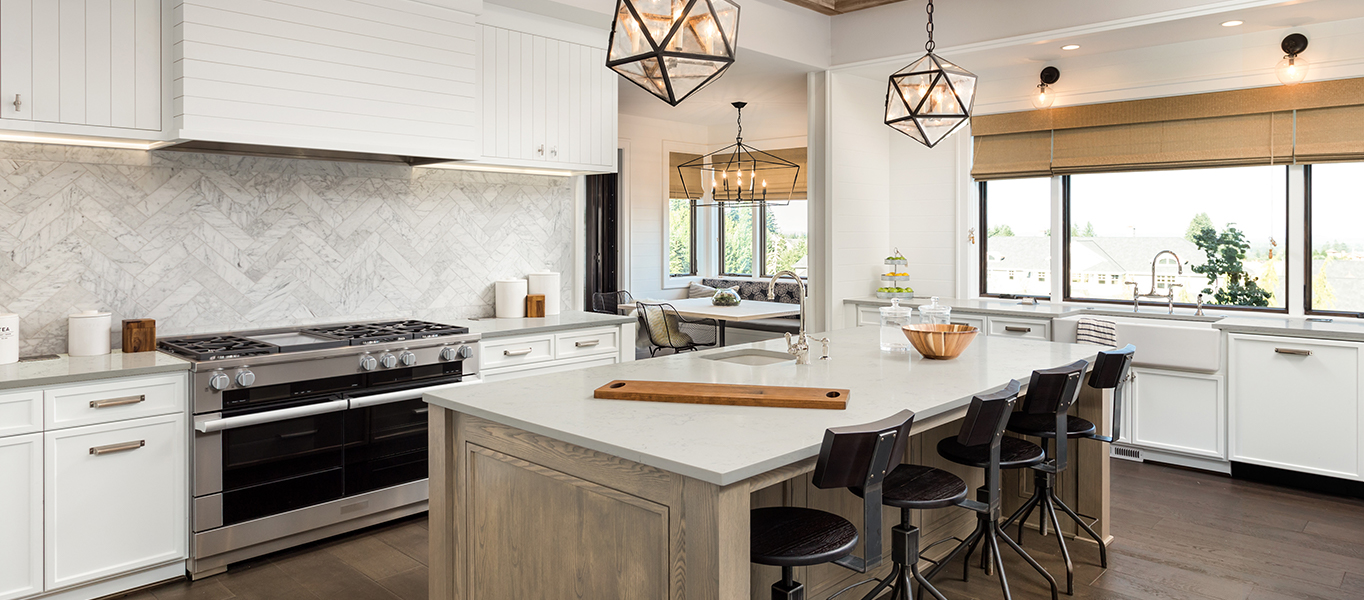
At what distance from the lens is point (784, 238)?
955 centimetres

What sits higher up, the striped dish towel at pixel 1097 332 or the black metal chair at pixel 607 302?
the black metal chair at pixel 607 302

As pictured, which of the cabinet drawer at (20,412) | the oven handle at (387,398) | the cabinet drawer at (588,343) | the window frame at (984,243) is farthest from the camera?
the window frame at (984,243)

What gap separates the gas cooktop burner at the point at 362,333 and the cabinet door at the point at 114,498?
0.75m

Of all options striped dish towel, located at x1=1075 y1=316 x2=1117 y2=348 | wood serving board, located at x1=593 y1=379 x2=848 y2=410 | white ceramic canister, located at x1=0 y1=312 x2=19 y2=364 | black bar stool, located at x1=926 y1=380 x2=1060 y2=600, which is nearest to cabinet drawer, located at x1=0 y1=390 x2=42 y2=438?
white ceramic canister, located at x1=0 y1=312 x2=19 y2=364

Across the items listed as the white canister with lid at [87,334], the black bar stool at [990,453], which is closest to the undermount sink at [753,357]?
the black bar stool at [990,453]

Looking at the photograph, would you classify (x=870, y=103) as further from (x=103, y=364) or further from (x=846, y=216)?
(x=103, y=364)

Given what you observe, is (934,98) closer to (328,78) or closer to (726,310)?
(328,78)

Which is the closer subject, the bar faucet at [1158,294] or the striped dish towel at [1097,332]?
the striped dish towel at [1097,332]

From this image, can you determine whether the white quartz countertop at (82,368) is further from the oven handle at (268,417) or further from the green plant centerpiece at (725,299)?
the green plant centerpiece at (725,299)

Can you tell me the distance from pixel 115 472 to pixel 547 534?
1.89 m

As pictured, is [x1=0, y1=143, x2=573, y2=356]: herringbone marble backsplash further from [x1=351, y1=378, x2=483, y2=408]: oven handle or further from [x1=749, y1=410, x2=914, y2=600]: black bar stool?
[x1=749, y1=410, x2=914, y2=600]: black bar stool

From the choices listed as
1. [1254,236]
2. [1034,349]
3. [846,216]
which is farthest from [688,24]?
[1254,236]

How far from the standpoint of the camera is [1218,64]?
5043mm

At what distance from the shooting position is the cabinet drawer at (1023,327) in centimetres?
525
